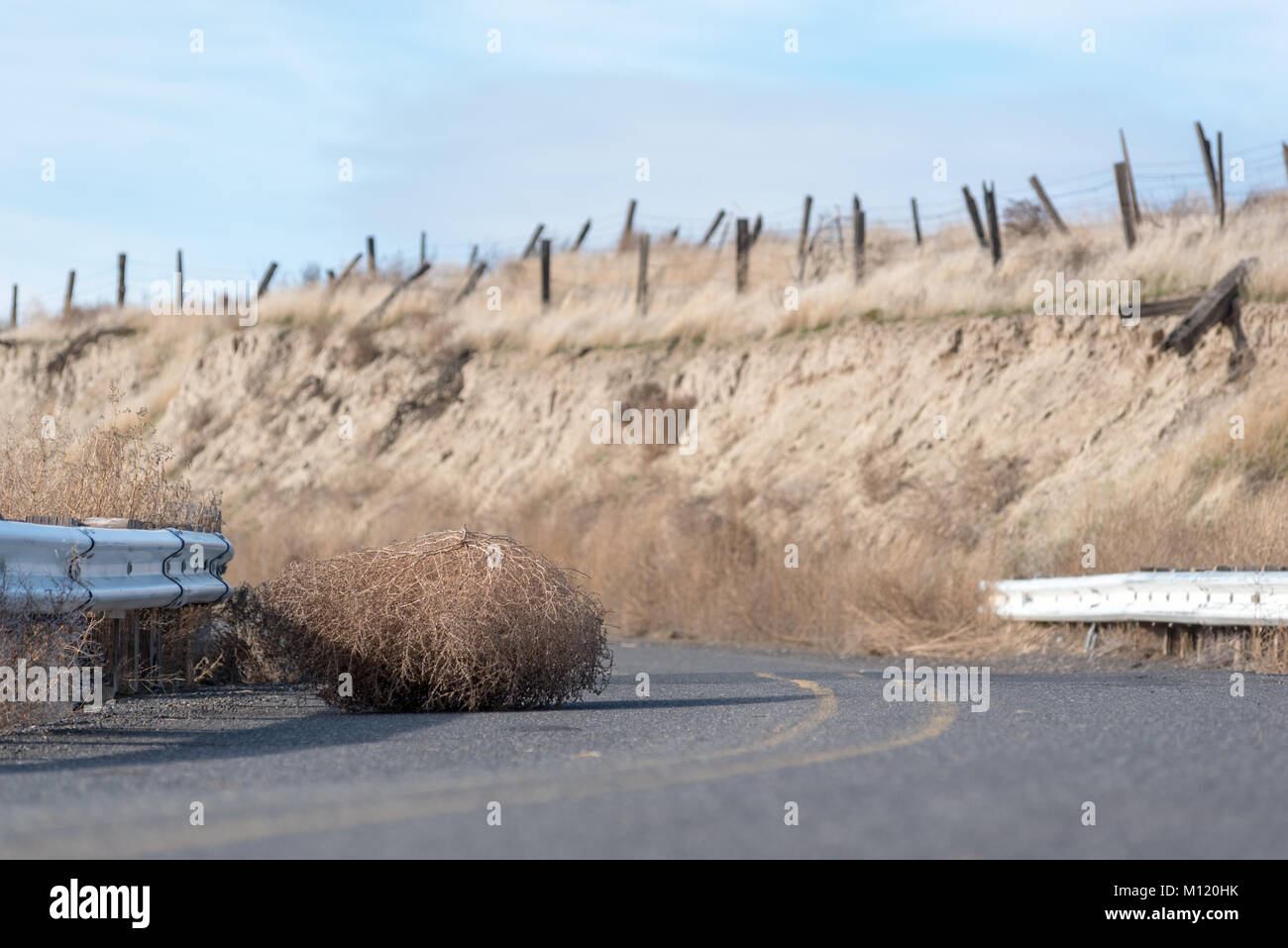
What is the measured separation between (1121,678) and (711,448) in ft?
61.7

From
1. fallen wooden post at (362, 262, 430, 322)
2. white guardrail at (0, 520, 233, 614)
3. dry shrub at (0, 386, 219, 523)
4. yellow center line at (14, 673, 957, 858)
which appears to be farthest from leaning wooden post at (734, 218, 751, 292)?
yellow center line at (14, 673, 957, 858)

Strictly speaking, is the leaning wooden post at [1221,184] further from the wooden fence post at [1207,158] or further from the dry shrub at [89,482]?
the dry shrub at [89,482]

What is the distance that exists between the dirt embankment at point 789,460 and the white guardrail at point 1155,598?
2.62 feet

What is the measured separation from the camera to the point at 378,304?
43.3 meters

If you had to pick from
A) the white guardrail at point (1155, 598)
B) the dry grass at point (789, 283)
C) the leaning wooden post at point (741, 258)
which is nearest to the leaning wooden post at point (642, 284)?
the dry grass at point (789, 283)

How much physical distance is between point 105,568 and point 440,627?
2.06m

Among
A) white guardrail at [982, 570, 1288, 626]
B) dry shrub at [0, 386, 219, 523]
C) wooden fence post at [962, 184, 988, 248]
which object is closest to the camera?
dry shrub at [0, 386, 219, 523]

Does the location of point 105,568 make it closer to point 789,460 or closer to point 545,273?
point 789,460

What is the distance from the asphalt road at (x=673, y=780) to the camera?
4.82 meters

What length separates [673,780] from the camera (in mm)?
6004

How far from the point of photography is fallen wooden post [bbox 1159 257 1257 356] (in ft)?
73.3

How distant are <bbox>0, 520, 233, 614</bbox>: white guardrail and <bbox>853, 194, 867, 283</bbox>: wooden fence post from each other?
70.9 ft
